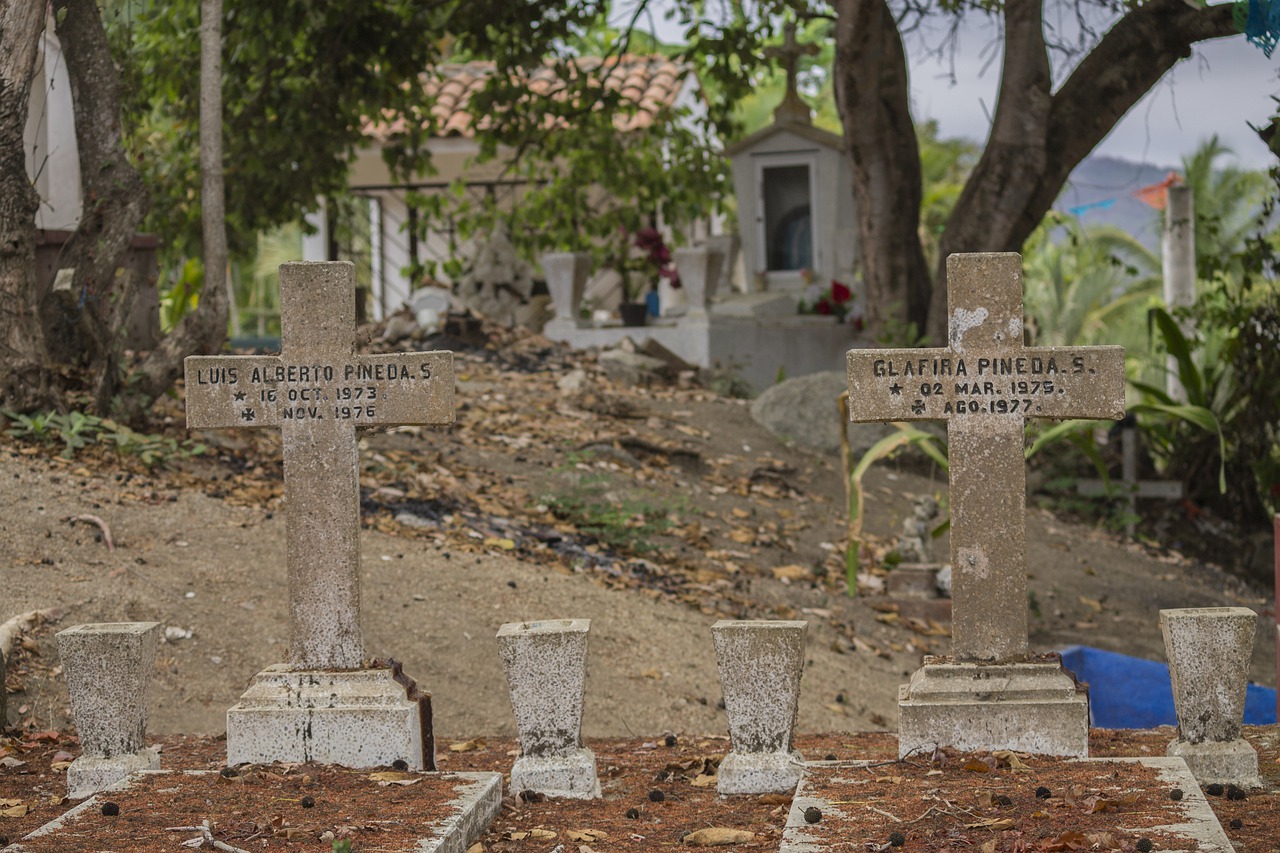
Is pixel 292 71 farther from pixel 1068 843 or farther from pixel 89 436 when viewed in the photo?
pixel 1068 843

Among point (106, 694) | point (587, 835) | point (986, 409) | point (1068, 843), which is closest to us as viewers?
point (1068, 843)

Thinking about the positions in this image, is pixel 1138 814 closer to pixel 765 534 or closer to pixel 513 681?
pixel 513 681

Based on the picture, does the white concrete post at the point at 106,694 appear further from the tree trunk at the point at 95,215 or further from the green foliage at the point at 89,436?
the tree trunk at the point at 95,215

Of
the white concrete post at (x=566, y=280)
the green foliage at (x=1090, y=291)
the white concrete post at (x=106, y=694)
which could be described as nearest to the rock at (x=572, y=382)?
the white concrete post at (x=566, y=280)

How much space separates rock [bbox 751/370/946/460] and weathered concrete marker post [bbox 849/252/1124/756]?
305 inches

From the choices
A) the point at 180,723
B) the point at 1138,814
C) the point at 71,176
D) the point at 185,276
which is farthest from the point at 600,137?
the point at 1138,814

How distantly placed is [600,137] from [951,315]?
9971 millimetres

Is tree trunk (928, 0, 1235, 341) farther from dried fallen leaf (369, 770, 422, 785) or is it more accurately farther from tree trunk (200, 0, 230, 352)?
dried fallen leaf (369, 770, 422, 785)

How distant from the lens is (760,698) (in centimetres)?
515

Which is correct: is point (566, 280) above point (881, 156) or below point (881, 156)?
below

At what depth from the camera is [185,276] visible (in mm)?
13570

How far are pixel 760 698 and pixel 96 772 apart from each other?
7.64 ft

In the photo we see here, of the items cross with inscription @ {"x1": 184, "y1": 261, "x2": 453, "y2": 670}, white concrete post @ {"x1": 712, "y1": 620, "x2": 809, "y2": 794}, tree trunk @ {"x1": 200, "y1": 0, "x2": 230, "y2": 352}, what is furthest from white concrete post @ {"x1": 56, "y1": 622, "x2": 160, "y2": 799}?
tree trunk @ {"x1": 200, "y1": 0, "x2": 230, "y2": 352}

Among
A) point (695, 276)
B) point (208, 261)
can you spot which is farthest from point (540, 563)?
point (695, 276)
